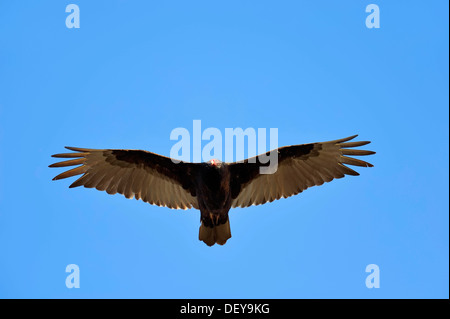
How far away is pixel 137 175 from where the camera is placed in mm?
10234

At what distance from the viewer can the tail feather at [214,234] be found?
983cm

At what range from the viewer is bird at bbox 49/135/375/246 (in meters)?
9.81

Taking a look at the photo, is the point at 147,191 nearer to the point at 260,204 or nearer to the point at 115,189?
the point at 115,189

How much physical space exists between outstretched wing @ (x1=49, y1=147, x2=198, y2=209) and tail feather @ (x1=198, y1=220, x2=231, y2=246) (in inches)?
28.7

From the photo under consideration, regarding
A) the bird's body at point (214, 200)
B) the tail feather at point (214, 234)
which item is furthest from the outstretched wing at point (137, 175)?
the tail feather at point (214, 234)

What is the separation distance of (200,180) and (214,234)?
3.68 ft

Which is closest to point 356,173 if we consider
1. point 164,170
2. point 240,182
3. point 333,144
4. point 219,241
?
point 333,144

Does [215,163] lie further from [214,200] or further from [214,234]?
[214,234]

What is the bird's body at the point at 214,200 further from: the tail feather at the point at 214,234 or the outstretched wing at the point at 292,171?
the outstretched wing at the point at 292,171

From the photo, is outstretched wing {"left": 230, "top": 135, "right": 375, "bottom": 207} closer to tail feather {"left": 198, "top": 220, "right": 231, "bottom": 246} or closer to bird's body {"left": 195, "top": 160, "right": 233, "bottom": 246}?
bird's body {"left": 195, "top": 160, "right": 233, "bottom": 246}

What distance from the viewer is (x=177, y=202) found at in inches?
409

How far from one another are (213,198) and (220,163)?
0.66 metres

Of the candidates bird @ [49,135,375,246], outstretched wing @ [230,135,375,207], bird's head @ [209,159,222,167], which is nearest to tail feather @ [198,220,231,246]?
bird @ [49,135,375,246]

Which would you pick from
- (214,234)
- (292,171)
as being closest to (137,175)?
(214,234)
